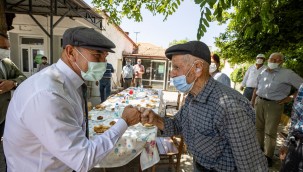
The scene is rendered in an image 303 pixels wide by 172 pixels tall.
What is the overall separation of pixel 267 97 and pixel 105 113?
11.5 feet

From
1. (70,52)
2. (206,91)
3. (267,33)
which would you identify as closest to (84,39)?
(70,52)

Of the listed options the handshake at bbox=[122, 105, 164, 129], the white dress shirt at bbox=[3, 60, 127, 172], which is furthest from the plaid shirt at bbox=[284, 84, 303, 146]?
the white dress shirt at bbox=[3, 60, 127, 172]

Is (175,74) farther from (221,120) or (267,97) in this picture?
(267,97)

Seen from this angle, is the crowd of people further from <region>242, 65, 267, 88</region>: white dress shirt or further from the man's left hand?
<region>242, 65, 267, 88</region>: white dress shirt

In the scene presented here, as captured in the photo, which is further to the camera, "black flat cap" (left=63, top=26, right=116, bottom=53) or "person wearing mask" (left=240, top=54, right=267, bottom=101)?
"person wearing mask" (left=240, top=54, right=267, bottom=101)

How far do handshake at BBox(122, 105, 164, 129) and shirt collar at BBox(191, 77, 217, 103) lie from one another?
0.52 meters

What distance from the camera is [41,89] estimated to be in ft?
4.17

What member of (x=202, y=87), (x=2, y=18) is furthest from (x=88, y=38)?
(x=2, y=18)

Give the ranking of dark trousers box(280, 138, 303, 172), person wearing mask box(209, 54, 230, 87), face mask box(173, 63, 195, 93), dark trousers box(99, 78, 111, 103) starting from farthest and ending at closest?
dark trousers box(99, 78, 111, 103)
person wearing mask box(209, 54, 230, 87)
dark trousers box(280, 138, 303, 172)
face mask box(173, 63, 195, 93)

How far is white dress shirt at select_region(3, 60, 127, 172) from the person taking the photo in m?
1.25

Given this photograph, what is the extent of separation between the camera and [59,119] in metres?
1.25

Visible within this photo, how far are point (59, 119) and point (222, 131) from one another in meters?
1.15

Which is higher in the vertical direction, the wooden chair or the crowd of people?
the crowd of people

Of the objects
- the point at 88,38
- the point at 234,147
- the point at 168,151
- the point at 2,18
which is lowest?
the point at 168,151
